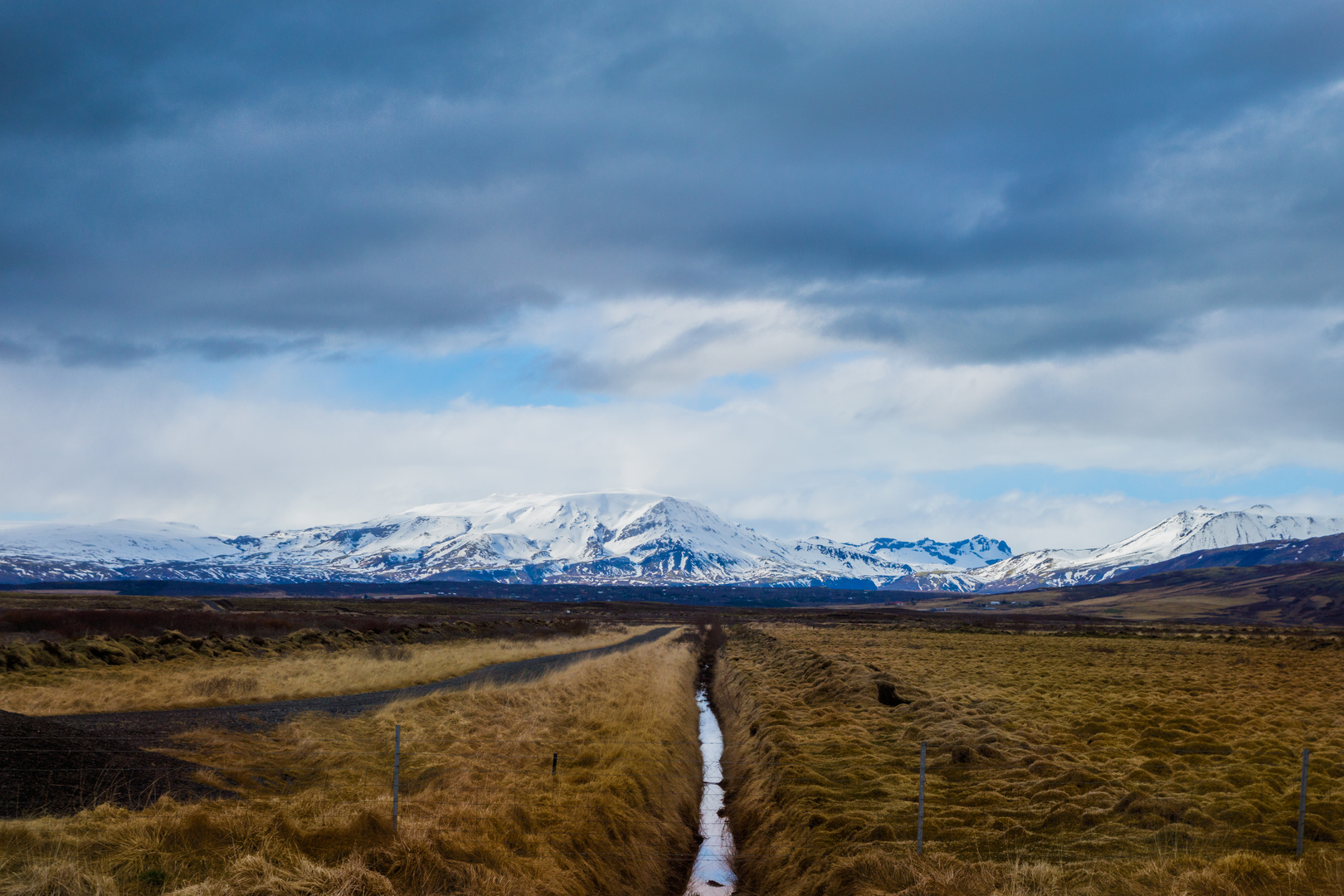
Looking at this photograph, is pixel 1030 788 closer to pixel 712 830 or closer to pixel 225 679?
pixel 712 830

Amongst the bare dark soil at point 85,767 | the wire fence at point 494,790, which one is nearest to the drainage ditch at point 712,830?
the wire fence at point 494,790

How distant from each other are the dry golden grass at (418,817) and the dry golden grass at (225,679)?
21.8 feet

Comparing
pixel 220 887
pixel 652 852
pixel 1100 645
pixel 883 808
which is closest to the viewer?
pixel 220 887

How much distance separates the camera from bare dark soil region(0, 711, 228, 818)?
12.6 meters

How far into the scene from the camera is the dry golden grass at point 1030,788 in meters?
11.8

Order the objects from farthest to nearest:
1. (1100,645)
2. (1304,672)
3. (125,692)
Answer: (1100,645)
(1304,672)
(125,692)

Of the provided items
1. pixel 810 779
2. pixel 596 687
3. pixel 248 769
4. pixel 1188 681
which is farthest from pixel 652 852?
pixel 1188 681

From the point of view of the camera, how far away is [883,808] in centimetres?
1590

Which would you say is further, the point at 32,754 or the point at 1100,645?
the point at 1100,645

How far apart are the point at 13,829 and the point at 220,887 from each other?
2.92 m

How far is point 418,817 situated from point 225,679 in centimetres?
2214

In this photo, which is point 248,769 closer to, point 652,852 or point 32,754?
point 32,754

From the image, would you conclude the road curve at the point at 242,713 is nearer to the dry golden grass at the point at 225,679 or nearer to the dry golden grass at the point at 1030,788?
the dry golden grass at the point at 225,679

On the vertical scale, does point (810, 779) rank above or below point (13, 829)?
below
